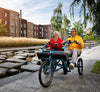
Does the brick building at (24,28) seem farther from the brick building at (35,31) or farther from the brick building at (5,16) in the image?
the brick building at (35,31)

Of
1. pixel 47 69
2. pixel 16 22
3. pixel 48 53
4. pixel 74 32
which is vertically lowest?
pixel 47 69

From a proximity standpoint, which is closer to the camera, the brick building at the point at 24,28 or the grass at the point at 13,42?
the grass at the point at 13,42

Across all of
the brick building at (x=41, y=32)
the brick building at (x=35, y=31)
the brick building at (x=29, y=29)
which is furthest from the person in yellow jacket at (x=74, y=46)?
the brick building at (x=41, y=32)

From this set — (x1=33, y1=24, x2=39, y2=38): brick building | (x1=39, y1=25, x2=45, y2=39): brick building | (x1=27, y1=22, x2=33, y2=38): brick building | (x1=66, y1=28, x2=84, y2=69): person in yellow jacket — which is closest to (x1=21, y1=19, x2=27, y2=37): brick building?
(x1=27, y1=22, x2=33, y2=38): brick building

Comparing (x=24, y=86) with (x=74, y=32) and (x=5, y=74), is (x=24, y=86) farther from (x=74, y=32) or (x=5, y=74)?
(x=74, y=32)

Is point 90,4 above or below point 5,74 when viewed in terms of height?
above

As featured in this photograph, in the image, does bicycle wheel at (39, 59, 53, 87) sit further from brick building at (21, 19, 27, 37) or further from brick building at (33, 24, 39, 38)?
brick building at (33, 24, 39, 38)

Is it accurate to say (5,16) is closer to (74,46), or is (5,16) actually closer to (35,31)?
(35,31)

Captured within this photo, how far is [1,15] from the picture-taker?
4791 cm

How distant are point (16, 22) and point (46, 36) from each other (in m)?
33.8

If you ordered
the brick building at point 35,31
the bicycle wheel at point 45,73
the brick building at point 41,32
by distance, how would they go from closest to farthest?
the bicycle wheel at point 45,73
the brick building at point 35,31
the brick building at point 41,32

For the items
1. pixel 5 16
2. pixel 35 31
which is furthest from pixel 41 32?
pixel 5 16

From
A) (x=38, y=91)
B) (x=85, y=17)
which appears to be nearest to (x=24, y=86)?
(x=38, y=91)

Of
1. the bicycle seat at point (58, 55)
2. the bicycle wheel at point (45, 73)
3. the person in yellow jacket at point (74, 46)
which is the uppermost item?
the person in yellow jacket at point (74, 46)
